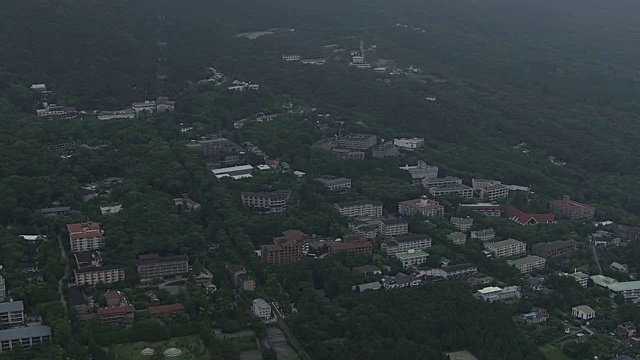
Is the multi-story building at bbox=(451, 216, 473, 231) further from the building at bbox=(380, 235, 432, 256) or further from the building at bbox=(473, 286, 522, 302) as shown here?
the building at bbox=(473, 286, 522, 302)

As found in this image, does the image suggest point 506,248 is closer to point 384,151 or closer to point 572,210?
point 572,210

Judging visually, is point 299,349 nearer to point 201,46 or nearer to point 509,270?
point 509,270

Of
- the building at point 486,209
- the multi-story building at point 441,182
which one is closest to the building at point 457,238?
the building at point 486,209

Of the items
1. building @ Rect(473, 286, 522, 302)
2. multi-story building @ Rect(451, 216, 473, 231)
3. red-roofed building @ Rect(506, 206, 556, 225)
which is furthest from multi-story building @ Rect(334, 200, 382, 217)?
building @ Rect(473, 286, 522, 302)

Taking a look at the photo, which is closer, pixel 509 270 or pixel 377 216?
pixel 509 270

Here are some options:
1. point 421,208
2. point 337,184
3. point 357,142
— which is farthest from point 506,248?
point 357,142

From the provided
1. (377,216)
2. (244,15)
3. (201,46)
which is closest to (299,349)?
(377,216)
